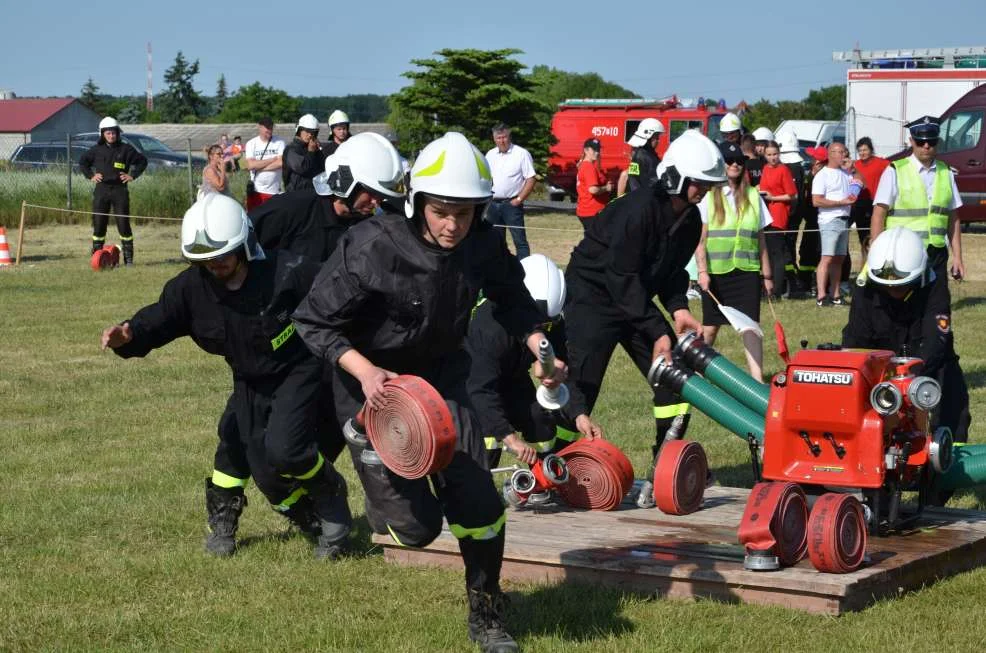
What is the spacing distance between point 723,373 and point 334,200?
90.5 inches

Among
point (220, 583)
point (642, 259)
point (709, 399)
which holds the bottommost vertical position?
point (220, 583)

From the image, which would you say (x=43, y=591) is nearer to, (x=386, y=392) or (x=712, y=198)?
(x=386, y=392)

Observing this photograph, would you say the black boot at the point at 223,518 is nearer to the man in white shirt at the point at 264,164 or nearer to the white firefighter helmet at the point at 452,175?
the white firefighter helmet at the point at 452,175

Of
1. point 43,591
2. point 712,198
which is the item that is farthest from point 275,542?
point 712,198

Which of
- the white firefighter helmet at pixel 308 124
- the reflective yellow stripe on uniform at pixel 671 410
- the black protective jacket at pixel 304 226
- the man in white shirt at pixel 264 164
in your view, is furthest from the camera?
the man in white shirt at pixel 264 164

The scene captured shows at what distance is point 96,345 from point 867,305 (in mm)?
9001

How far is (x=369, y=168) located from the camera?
7.35 m

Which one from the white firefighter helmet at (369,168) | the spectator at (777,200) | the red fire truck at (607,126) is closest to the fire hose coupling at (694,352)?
the white firefighter helmet at (369,168)

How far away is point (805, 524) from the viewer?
603 cm

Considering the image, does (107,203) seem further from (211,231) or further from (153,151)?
(153,151)

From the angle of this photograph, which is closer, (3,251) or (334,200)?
(334,200)

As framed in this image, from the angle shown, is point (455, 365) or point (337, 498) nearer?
point (455, 365)

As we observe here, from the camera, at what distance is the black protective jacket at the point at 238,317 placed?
6387mm

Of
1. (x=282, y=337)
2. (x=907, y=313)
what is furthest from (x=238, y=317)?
(x=907, y=313)
